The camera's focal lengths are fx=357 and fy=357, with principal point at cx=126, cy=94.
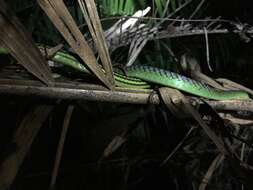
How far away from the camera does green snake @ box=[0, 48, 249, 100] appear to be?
5.02ft

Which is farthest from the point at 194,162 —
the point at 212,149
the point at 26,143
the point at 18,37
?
the point at 18,37

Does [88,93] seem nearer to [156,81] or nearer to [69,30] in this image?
[69,30]

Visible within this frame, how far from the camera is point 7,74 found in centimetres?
136

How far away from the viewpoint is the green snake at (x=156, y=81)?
60.2 inches

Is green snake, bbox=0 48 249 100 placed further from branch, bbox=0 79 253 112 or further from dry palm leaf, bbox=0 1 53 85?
dry palm leaf, bbox=0 1 53 85

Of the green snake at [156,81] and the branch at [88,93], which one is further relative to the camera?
the green snake at [156,81]

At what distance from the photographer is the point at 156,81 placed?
162cm

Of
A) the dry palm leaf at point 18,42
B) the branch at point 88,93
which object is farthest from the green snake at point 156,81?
the dry palm leaf at point 18,42

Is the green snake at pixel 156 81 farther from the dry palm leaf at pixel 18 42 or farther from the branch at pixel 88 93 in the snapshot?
the dry palm leaf at pixel 18 42

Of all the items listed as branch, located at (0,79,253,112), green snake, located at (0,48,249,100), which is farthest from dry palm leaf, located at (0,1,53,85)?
green snake, located at (0,48,249,100)

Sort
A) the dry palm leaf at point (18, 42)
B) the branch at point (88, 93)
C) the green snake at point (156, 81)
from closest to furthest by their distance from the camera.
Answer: the dry palm leaf at point (18, 42) → the branch at point (88, 93) → the green snake at point (156, 81)

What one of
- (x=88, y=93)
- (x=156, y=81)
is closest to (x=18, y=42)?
(x=88, y=93)

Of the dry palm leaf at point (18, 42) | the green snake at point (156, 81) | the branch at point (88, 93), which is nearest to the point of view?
the dry palm leaf at point (18, 42)

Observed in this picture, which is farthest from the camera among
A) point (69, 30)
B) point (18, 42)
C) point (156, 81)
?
point (156, 81)
